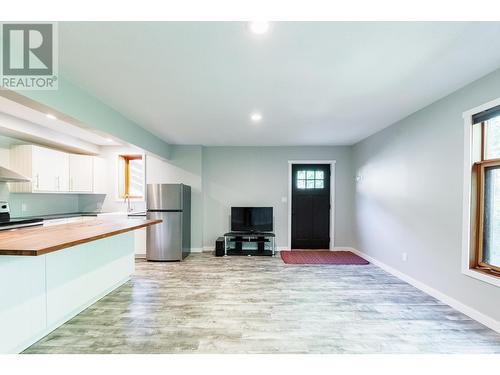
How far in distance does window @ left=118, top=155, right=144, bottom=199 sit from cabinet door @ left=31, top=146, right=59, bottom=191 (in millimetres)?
1201

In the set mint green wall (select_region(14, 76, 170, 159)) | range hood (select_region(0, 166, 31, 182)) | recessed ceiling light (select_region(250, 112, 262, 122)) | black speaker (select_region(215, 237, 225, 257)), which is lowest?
black speaker (select_region(215, 237, 225, 257))

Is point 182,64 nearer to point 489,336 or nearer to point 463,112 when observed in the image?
point 463,112

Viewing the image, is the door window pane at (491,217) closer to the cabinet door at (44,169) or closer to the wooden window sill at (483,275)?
the wooden window sill at (483,275)

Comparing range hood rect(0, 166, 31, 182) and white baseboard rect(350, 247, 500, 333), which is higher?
range hood rect(0, 166, 31, 182)

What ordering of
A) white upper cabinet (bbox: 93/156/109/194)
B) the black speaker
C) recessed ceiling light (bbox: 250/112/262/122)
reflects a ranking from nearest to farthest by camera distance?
recessed ceiling light (bbox: 250/112/262/122) → white upper cabinet (bbox: 93/156/109/194) → the black speaker

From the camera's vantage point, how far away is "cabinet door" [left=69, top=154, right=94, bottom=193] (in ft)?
15.5

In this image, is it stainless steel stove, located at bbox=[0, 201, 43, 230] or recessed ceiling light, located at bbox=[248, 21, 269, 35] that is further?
stainless steel stove, located at bbox=[0, 201, 43, 230]

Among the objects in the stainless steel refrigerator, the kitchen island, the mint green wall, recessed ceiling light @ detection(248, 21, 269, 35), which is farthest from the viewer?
the stainless steel refrigerator

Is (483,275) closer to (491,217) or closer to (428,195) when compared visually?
(491,217)

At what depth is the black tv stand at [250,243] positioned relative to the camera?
5.33 meters

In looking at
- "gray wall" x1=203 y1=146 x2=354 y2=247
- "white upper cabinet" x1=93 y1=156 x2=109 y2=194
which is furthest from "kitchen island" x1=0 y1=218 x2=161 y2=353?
Result: "gray wall" x1=203 y1=146 x2=354 y2=247

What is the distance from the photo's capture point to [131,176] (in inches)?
217

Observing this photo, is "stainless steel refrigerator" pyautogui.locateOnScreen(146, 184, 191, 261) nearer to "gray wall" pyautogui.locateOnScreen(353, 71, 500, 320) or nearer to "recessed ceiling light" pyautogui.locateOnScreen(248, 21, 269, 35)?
"recessed ceiling light" pyautogui.locateOnScreen(248, 21, 269, 35)

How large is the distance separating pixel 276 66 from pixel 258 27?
54 cm
